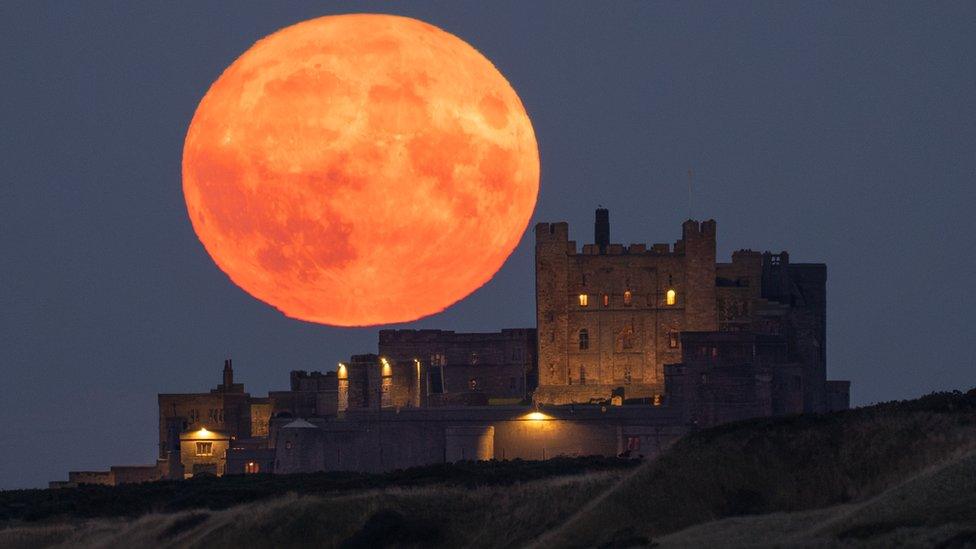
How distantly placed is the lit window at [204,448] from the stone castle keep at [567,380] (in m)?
0.15

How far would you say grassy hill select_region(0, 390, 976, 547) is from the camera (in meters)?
72.3

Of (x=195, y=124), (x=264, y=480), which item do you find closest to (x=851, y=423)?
(x=195, y=124)

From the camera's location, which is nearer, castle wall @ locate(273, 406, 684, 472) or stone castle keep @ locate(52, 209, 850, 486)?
castle wall @ locate(273, 406, 684, 472)

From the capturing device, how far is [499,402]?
158m

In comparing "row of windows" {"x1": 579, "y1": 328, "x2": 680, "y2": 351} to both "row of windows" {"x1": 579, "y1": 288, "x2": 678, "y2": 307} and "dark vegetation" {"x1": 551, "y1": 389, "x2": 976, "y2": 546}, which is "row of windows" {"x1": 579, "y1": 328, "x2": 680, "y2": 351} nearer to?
"row of windows" {"x1": 579, "y1": 288, "x2": 678, "y2": 307}

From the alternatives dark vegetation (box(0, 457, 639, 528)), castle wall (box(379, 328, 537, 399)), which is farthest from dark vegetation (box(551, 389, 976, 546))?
castle wall (box(379, 328, 537, 399))

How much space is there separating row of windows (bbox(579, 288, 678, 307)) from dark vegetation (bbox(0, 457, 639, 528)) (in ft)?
109

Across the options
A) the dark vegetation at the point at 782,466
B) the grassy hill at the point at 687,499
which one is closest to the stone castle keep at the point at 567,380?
the grassy hill at the point at 687,499

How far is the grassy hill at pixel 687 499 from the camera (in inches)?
2847

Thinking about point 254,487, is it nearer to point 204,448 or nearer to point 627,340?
point 204,448

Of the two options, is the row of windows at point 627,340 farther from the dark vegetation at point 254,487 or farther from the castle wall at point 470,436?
the dark vegetation at point 254,487

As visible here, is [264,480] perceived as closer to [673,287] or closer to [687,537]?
[673,287]

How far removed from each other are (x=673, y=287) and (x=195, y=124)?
60252 millimetres

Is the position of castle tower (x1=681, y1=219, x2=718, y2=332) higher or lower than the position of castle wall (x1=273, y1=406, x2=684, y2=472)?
higher
